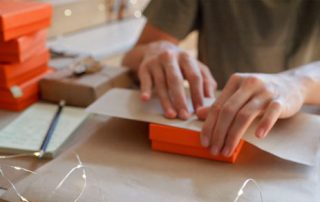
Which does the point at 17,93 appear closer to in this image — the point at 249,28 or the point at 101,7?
the point at 249,28

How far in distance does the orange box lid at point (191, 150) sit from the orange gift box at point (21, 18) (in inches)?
11.8

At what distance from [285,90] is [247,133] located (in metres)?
0.10

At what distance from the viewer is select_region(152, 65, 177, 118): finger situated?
0.61m

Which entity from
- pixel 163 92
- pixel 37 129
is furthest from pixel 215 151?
pixel 37 129

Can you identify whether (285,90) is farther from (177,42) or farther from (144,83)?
(177,42)

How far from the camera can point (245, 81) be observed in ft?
1.93

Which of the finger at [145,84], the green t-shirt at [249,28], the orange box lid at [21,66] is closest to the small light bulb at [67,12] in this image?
the green t-shirt at [249,28]

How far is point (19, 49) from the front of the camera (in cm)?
70

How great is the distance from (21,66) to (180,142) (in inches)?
13.1

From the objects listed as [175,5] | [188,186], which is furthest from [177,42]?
[188,186]

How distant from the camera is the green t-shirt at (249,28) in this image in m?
0.96

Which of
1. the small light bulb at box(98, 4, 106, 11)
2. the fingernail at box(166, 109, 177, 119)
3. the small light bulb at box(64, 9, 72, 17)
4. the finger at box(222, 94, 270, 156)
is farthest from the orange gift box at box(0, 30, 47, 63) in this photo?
the small light bulb at box(98, 4, 106, 11)

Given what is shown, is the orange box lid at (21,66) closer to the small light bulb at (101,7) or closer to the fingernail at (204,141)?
the fingernail at (204,141)

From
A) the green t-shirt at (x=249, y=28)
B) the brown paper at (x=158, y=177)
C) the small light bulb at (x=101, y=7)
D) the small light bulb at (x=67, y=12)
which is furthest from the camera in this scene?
the small light bulb at (x=101, y=7)
